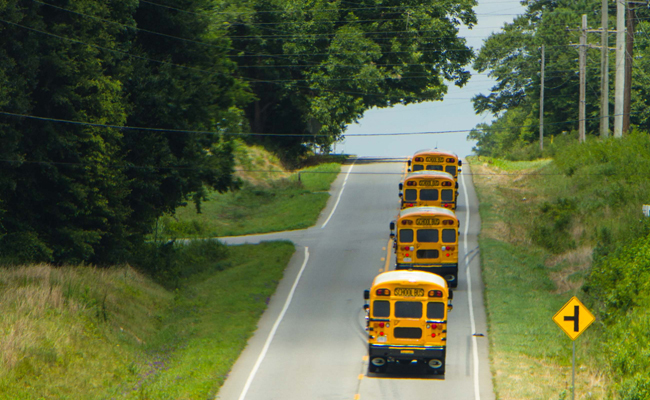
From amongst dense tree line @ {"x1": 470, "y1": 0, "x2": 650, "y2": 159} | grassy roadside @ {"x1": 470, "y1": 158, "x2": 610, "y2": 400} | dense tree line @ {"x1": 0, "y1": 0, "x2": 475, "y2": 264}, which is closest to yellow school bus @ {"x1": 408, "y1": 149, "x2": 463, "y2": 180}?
grassy roadside @ {"x1": 470, "y1": 158, "x2": 610, "y2": 400}

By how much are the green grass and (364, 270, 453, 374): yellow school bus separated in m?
25.2

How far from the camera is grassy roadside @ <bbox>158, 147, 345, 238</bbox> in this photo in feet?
157

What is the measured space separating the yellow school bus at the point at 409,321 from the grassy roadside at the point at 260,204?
82.7 feet

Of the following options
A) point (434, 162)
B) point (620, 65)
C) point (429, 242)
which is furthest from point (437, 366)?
point (434, 162)

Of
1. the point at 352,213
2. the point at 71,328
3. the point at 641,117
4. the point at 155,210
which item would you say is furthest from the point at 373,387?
the point at 641,117

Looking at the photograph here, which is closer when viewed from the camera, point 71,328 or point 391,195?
point 71,328

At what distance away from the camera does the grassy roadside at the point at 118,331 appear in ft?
65.0

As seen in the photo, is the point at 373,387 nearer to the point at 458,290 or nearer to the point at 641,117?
the point at 458,290

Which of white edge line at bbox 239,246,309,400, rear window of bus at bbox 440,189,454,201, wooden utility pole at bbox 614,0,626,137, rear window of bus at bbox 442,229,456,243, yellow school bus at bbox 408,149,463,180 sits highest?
wooden utility pole at bbox 614,0,626,137

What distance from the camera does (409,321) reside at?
2155 centimetres

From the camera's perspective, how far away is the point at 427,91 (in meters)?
72.4

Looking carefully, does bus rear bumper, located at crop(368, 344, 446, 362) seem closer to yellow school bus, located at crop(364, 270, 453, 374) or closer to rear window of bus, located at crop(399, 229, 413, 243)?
yellow school bus, located at crop(364, 270, 453, 374)

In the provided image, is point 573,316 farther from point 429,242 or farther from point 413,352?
point 429,242

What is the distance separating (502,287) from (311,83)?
37089mm
